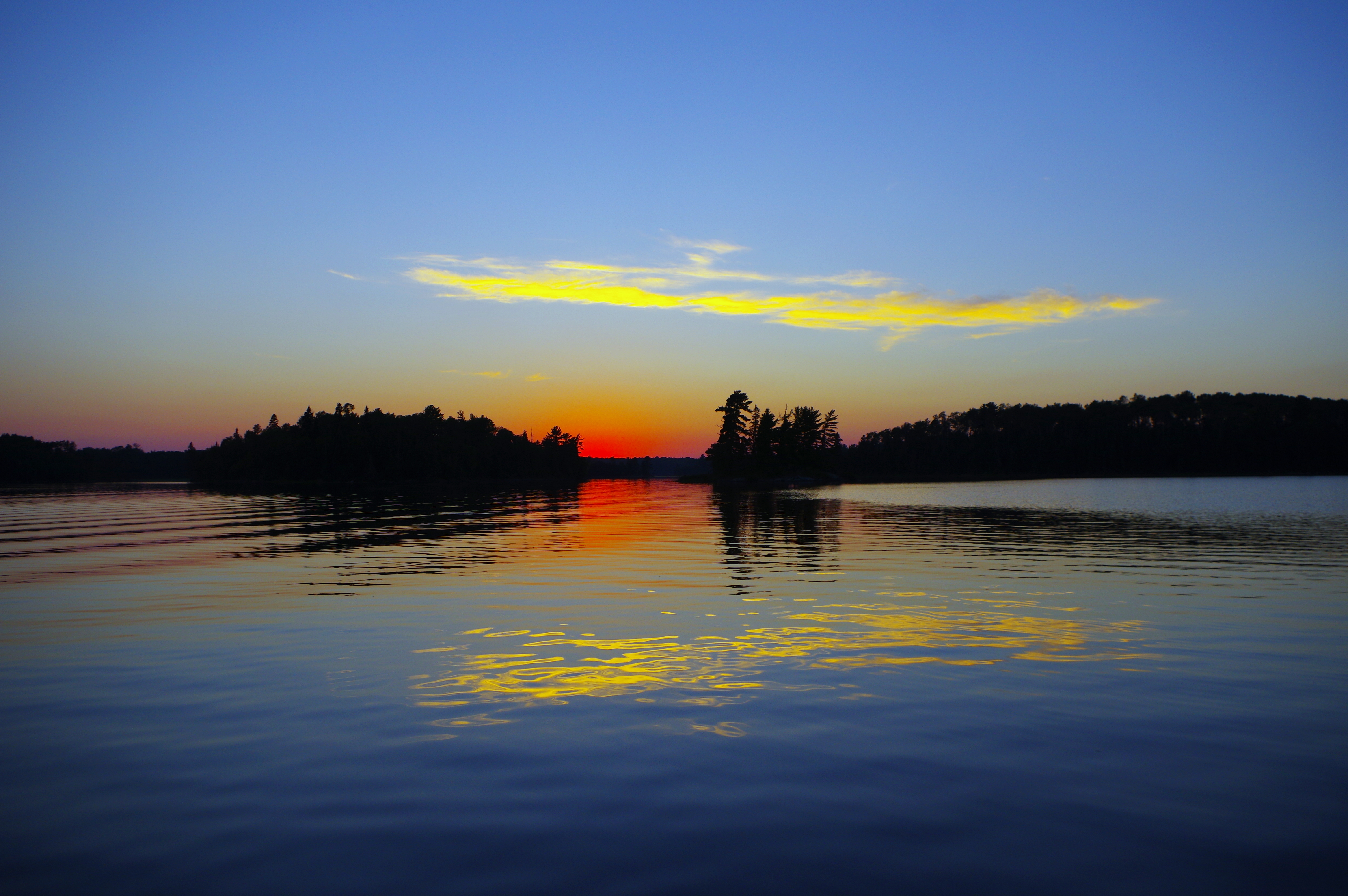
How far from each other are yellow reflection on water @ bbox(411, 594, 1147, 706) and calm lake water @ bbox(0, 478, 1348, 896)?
0.10 metres

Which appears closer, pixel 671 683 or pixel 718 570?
pixel 671 683

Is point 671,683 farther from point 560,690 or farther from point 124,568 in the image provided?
point 124,568

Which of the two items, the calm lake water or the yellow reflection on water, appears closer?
the calm lake water

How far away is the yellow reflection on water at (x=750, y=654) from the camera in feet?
34.8

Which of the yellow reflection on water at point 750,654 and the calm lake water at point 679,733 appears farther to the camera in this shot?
the yellow reflection on water at point 750,654

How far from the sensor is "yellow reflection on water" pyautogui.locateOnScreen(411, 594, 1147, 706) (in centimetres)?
1059

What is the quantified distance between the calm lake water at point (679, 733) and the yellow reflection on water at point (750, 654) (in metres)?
0.10

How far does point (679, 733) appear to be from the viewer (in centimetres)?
855

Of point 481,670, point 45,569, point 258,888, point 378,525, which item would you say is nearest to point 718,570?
point 481,670

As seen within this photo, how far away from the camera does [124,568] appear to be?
25719mm

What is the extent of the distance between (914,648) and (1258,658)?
210 inches

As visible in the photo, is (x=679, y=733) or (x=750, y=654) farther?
(x=750, y=654)

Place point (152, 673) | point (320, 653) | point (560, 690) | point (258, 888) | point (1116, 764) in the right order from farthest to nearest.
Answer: point (320, 653), point (152, 673), point (560, 690), point (1116, 764), point (258, 888)

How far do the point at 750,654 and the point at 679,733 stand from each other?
4.22 m
